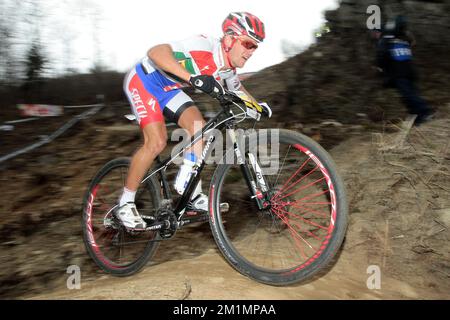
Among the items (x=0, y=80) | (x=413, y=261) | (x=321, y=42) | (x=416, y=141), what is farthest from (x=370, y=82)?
(x=0, y=80)

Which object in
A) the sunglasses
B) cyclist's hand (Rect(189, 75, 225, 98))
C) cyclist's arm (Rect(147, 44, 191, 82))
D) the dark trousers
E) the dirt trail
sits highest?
the sunglasses

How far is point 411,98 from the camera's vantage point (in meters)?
6.06

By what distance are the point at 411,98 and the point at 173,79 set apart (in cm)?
391

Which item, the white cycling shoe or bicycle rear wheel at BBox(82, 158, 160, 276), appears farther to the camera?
bicycle rear wheel at BBox(82, 158, 160, 276)

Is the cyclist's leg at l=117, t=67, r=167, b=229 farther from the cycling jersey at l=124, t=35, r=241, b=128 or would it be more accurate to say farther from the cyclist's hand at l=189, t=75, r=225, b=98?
the cyclist's hand at l=189, t=75, r=225, b=98

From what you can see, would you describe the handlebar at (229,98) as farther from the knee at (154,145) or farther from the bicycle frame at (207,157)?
the knee at (154,145)

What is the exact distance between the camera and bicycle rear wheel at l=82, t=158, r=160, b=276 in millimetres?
4051

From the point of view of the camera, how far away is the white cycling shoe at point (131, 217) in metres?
3.86

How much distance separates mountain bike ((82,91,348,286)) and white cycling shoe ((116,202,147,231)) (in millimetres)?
81

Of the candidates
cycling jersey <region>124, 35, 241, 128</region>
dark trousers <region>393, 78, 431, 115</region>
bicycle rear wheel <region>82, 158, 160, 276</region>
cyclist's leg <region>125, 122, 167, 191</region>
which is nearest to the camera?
cycling jersey <region>124, 35, 241, 128</region>

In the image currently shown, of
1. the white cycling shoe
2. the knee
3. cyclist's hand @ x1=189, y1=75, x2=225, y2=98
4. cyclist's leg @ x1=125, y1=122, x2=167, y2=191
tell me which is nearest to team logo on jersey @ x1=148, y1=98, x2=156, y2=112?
cyclist's leg @ x1=125, y1=122, x2=167, y2=191

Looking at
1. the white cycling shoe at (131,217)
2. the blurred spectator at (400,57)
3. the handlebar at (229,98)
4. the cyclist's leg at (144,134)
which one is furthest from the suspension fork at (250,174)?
the blurred spectator at (400,57)

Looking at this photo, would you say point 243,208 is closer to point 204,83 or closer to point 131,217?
point 131,217

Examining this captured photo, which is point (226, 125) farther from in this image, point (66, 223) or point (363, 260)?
point (66, 223)
